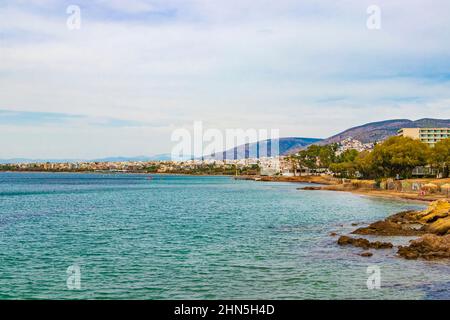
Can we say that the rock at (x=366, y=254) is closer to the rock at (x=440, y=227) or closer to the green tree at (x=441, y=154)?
the rock at (x=440, y=227)

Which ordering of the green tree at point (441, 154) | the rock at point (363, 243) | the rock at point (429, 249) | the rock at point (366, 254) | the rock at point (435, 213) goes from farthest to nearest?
the green tree at point (441, 154) → the rock at point (435, 213) → the rock at point (363, 243) → the rock at point (366, 254) → the rock at point (429, 249)

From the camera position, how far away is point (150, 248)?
32625 mm

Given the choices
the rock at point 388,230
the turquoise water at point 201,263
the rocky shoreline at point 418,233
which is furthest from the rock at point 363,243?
the rock at point 388,230

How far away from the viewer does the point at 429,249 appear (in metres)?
28.5

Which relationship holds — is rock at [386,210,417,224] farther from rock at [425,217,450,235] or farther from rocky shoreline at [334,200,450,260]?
rock at [425,217,450,235]

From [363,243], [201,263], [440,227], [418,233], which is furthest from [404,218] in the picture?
[201,263]

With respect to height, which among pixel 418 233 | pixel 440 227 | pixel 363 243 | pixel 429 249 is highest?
pixel 440 227

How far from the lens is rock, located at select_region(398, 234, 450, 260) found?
27495 millimetres

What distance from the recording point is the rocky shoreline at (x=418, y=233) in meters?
28.3

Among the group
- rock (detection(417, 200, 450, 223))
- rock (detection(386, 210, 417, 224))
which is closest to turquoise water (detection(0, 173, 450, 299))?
rock (detection(386, 210, 417, 224))

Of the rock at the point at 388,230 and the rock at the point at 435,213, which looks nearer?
the rock at the point at 388,230

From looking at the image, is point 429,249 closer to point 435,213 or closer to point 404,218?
point 435,213

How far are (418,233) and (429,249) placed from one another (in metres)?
9.30
